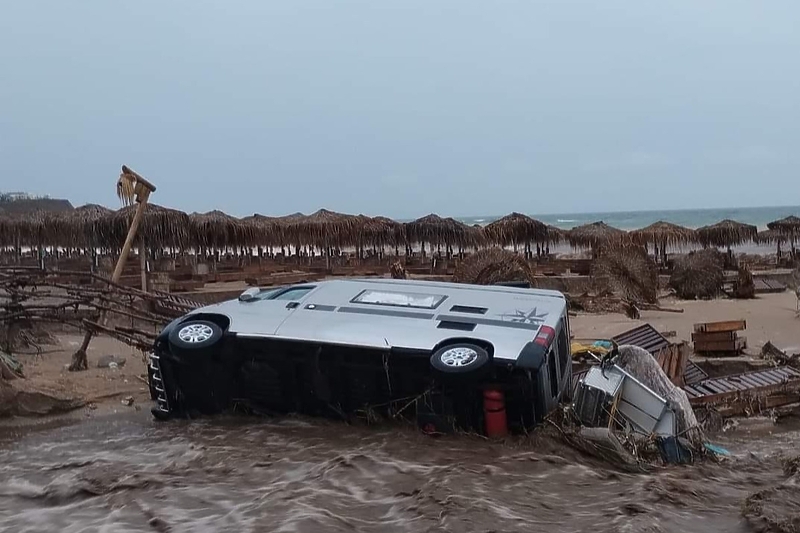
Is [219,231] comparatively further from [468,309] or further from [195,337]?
[468,309]

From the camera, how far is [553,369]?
6.13 metres

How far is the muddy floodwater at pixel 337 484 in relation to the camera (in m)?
4.16

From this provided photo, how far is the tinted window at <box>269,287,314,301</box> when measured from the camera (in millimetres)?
6898

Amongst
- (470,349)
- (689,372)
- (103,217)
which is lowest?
(689,372)

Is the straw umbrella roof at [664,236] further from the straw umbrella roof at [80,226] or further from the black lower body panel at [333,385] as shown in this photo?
the black lower body panel at [333,385]

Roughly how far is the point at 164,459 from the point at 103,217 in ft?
68.8

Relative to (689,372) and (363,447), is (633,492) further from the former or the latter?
(689,372)

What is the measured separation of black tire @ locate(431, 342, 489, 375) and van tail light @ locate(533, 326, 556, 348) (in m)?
0.43

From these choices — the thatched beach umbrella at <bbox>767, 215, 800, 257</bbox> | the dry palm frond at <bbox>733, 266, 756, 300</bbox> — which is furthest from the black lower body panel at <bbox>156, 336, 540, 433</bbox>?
the thatched beach umbrella at <bbox>767, 215, 800, 257</bbox>

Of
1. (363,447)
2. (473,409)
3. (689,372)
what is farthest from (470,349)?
(689,372)

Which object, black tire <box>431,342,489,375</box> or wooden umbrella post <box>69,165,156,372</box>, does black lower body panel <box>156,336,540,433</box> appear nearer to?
black tire <box>431,342,489,375</box>

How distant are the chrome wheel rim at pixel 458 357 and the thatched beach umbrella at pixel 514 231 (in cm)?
2649

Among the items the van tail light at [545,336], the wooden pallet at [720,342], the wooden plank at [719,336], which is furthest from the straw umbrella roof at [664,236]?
the van tail light at [545,336]

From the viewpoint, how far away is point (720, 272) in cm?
2425
